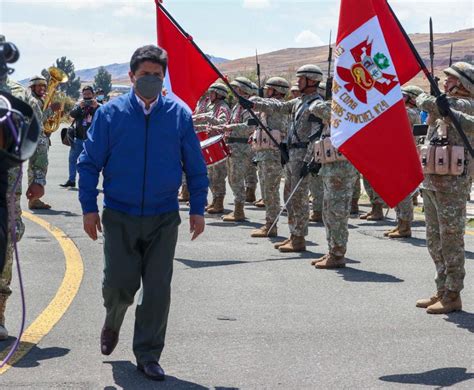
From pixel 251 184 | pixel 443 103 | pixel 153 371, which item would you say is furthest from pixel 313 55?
pixel 153 371

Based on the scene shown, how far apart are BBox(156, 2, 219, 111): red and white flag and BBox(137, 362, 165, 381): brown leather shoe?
5518mm

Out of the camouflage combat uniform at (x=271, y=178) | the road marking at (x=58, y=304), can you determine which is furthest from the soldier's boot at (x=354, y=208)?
the road marking at (x=58, y=304)

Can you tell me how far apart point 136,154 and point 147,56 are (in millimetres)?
554

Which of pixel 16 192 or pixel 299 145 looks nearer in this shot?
pixel 16 192

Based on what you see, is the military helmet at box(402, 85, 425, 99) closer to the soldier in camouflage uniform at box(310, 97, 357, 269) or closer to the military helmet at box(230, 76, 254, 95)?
the military helmet at box(230, 76, 254, 95)

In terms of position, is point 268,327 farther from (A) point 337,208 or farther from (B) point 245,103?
(B) point 245,103

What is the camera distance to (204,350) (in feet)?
21.2

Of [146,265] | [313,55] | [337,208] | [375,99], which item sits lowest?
[337,208]

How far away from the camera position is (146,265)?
5969 millimetres

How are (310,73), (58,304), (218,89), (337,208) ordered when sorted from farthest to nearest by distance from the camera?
(218,89) → (310,73) → (337,208) → (58,304)

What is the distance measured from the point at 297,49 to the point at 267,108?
174m

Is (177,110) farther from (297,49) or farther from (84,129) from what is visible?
(297,49)

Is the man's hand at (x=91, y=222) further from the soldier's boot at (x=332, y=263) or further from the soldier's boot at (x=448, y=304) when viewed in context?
the soldier's boot at (x=332, y=263)

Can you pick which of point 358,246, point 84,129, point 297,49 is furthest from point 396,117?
point 297,49
